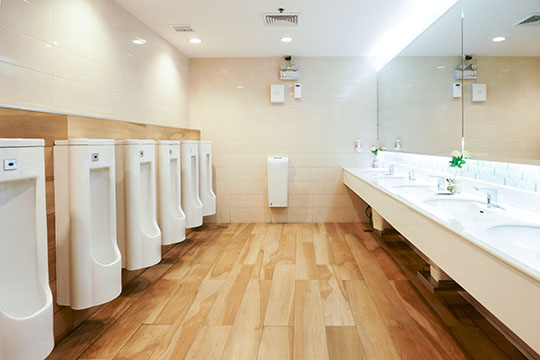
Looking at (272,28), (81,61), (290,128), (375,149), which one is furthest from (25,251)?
(375,149)

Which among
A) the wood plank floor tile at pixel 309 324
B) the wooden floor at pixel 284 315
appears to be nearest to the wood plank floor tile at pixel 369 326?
the wooden floor at pixel 284 315

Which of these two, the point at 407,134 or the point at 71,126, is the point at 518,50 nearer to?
the point at 407,134

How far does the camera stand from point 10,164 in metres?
1.46

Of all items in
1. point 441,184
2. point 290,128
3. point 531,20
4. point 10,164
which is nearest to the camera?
point 10,164

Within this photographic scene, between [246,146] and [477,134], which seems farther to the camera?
[246,146]

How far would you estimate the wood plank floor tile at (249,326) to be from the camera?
1.94m

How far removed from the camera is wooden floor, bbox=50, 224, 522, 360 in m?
1.95

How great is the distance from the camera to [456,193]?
2.70 m

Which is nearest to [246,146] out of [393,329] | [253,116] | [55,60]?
[253,116]

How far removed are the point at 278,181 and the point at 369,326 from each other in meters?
2.96

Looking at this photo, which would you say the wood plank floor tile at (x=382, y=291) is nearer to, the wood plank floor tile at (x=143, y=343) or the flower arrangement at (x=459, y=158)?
the flower arrangement at (x=459, y=158)

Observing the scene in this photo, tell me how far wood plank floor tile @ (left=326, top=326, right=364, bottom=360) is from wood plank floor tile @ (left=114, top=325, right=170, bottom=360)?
939mm

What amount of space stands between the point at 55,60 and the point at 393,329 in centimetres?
260

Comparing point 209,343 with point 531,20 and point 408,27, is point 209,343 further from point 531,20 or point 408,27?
point 408,27
